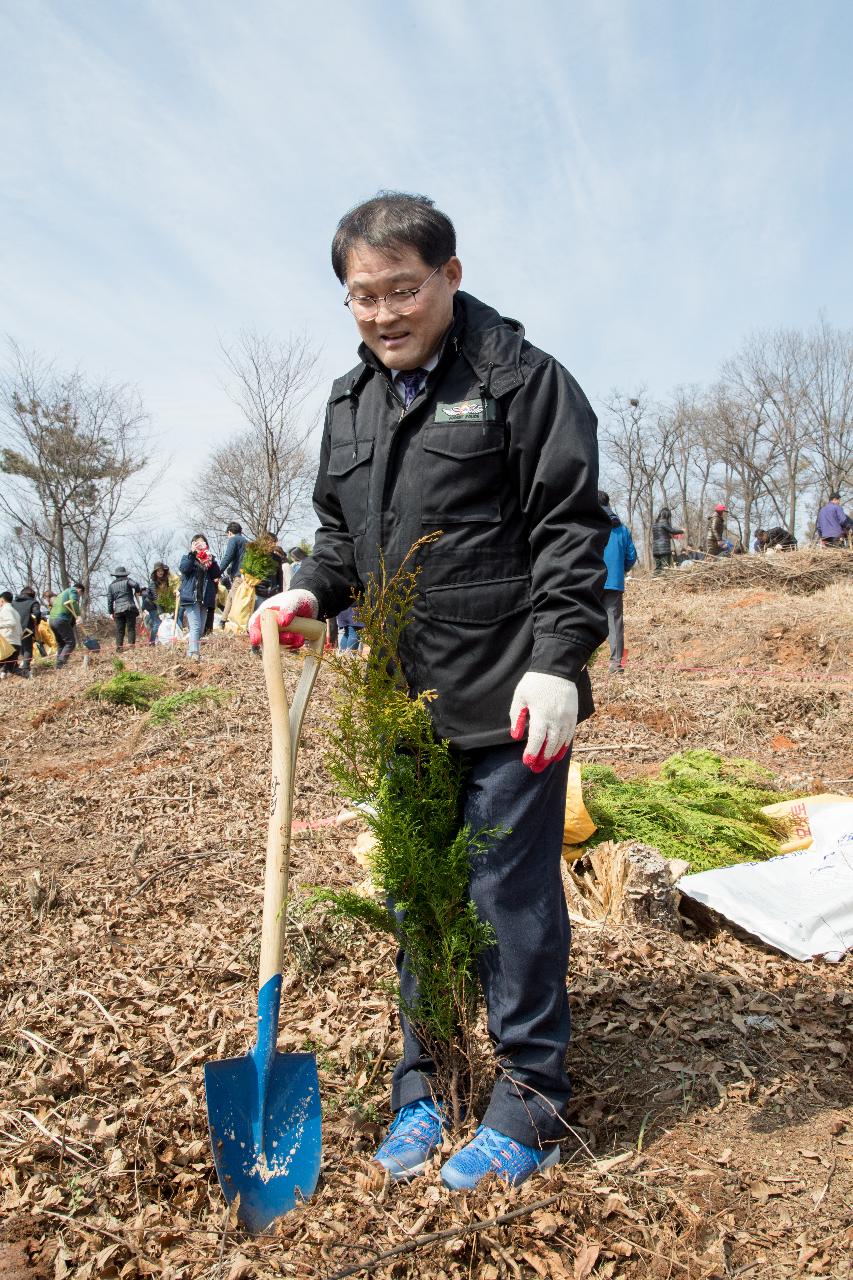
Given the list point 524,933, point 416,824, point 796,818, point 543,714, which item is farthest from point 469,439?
point 796,818

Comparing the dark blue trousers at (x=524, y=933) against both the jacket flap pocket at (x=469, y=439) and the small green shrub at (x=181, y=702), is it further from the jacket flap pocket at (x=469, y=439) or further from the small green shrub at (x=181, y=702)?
the small green shrub at (x=181, y=702)

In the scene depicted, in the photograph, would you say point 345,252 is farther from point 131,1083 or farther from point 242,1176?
point 131,1083

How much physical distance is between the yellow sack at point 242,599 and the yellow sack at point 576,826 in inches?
401

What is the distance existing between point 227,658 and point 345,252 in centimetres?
1057

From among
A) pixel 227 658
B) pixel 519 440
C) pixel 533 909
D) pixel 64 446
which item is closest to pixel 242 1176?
pixel 533 909

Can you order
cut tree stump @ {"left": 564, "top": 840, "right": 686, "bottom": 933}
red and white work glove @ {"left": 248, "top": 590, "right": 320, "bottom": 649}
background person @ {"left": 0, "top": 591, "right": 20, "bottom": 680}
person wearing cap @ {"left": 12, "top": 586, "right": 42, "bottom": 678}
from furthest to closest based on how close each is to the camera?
person wearing cap @ {"left": 12, "top": 586, "right": 42, "bottom": 678} → background person @ {"left": 0, "top": 591, "right": 20, "bottom": 680} → cut tree stump @ {"left": 564, "top": 840, "right": 686, "bottom": 933} → red and white work glove @ {"left": 248, "top": 590, "right": 320, "bottom": 649}

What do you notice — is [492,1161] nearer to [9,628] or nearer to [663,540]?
[9,628]

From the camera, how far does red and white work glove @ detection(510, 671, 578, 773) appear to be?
1932 mm

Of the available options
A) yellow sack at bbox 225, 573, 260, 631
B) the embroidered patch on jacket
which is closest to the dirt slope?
the embroidered patch on jacket

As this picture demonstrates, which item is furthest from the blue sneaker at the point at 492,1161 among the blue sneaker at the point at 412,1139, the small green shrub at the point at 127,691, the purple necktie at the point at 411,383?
the small green shrub at the point at 127,691

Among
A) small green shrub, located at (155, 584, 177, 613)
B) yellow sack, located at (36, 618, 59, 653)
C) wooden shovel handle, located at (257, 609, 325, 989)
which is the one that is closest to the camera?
wooden shovel handle, located at (257, 609, 325, 989)

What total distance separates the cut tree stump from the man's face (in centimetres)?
215

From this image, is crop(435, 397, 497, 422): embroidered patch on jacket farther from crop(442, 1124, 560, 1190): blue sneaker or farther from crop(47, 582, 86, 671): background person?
crop(47, 582, 86, 671): background person

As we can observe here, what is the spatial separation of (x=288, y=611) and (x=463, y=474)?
536 mm
